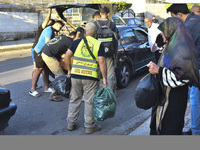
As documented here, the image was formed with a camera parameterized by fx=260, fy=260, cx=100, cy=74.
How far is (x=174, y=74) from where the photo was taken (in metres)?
2.92

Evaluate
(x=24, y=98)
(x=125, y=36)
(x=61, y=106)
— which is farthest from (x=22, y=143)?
(x=125, y=36)

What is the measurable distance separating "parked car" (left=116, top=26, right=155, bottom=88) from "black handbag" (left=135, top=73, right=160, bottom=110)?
3.66m

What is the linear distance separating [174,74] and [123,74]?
4116 mm

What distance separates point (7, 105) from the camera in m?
4.02

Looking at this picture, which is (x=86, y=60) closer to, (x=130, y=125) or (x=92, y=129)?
(x=92, y=129)

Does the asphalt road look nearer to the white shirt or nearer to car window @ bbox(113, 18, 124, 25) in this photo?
the white shirt

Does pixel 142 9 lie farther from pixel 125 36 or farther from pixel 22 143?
pixel 22 143

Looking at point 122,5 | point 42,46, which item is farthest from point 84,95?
point 122,5

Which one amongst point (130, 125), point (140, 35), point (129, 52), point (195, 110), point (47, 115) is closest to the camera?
point (195, 110)

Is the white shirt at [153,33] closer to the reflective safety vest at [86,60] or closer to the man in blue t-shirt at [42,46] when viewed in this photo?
the man in blue t-shirt at [42,46]

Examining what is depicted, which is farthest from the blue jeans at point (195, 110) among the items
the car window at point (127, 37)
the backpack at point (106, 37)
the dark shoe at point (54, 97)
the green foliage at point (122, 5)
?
the green foliage at point (122, 5)

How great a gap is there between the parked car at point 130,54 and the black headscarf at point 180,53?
3.76 meters

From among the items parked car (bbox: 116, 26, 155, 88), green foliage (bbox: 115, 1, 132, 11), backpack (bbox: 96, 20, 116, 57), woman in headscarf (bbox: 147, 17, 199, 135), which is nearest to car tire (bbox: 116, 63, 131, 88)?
Result: parked car (bbox: 116, 26, 155, 88)

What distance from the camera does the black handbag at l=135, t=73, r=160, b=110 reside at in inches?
119
